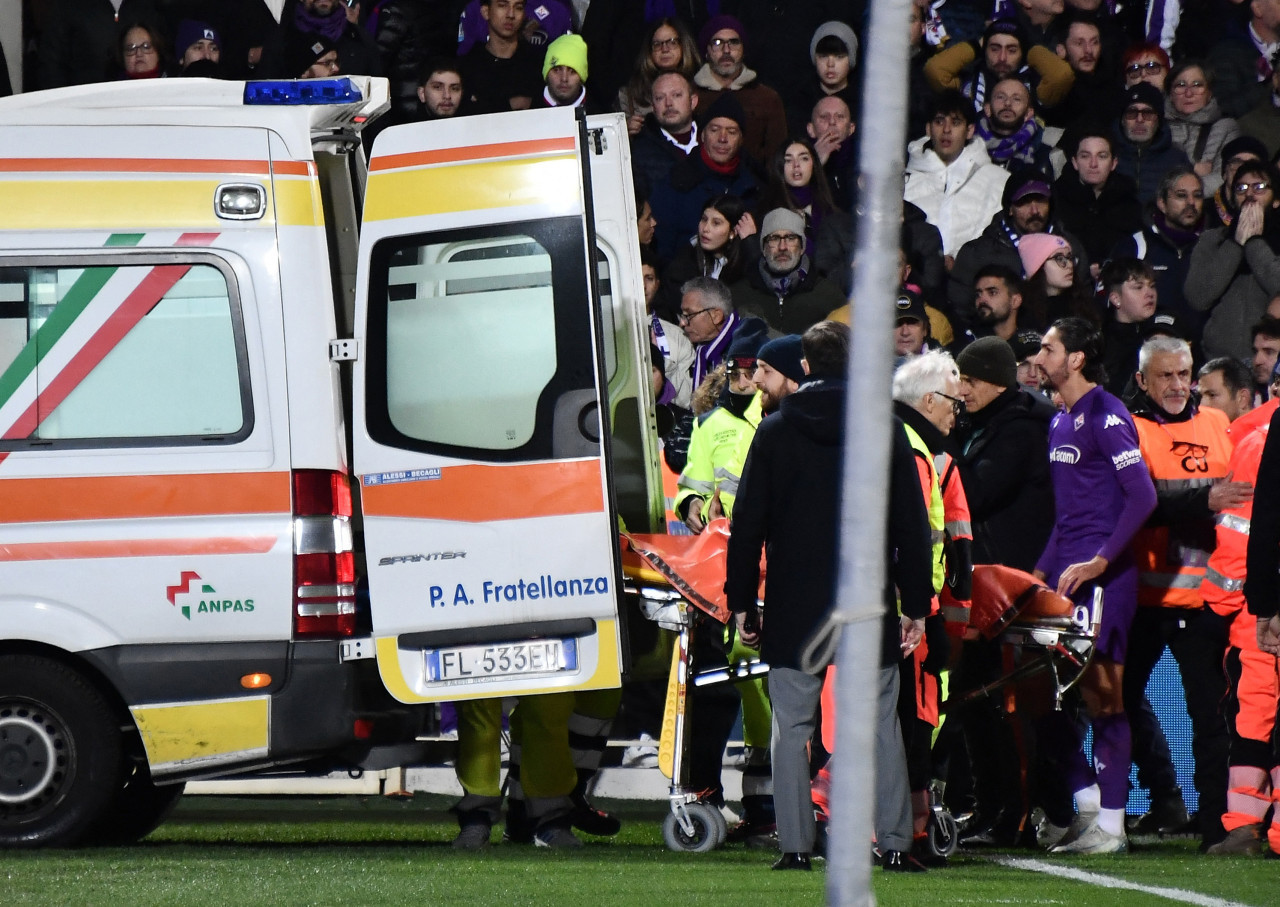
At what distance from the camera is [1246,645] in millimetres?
7363

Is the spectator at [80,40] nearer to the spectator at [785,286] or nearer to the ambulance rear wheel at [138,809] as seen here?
the spectator at [785,286]

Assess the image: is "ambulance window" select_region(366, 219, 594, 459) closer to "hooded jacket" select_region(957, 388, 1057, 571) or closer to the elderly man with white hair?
the elderly man with white hair

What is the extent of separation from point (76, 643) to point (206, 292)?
1276mm

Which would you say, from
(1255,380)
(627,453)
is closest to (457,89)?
(627,453)

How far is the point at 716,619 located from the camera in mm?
7090

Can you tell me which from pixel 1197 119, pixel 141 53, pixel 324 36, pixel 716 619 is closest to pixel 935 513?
pixel 716 619

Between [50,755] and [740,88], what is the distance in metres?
6.82

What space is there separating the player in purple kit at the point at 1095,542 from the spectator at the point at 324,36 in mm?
5382

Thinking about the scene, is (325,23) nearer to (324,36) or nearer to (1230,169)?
(324,36)

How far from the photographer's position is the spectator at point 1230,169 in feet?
36.4

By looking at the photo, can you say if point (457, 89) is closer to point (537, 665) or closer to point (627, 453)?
point (627, 453)

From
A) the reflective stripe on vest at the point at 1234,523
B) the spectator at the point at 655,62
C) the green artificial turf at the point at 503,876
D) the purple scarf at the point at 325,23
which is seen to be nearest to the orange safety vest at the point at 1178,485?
the reflective stripe on vest at the point at 1234,523

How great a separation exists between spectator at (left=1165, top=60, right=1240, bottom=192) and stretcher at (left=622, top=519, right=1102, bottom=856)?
5.26 m

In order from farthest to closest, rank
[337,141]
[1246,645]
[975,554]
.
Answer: [975,554]
[1246,645]
[337,141]
